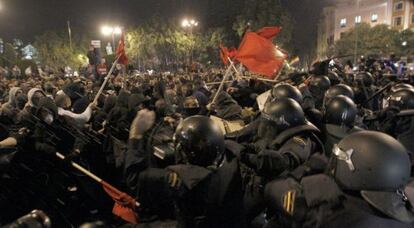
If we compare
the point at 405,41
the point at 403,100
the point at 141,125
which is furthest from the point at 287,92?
the point at 405,41

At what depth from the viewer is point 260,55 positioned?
809cm

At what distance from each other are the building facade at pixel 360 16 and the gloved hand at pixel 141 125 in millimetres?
68160

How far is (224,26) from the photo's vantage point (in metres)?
48.3

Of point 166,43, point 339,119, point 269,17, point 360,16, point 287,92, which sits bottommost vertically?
point 339,119

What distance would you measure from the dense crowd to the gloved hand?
0.01 meters

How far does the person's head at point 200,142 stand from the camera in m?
3.28

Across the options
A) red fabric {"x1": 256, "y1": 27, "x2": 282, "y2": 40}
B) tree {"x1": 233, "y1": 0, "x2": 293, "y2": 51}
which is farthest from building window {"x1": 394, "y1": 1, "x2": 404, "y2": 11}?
red fabric {"x1": 256, "y1": 27, "x2": 282, "y2": 40}

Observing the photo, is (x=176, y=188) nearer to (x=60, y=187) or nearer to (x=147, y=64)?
(x=60, y=187)

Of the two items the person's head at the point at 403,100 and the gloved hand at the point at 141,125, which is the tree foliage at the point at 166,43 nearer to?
the person's head at the point at 403,100

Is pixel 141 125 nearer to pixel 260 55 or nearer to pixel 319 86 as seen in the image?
pixel 260 55

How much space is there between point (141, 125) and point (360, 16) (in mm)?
88427

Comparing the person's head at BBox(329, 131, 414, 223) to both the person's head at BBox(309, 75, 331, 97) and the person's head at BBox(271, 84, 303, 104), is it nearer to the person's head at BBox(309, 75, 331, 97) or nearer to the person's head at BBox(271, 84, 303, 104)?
the person's head at BBox(271, 84, 303, 104)

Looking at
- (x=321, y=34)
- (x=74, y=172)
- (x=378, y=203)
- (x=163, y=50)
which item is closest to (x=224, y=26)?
(x=163, y=50)

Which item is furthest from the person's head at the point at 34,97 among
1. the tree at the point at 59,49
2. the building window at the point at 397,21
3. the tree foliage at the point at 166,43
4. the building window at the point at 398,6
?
the building window at the point at 397,21
